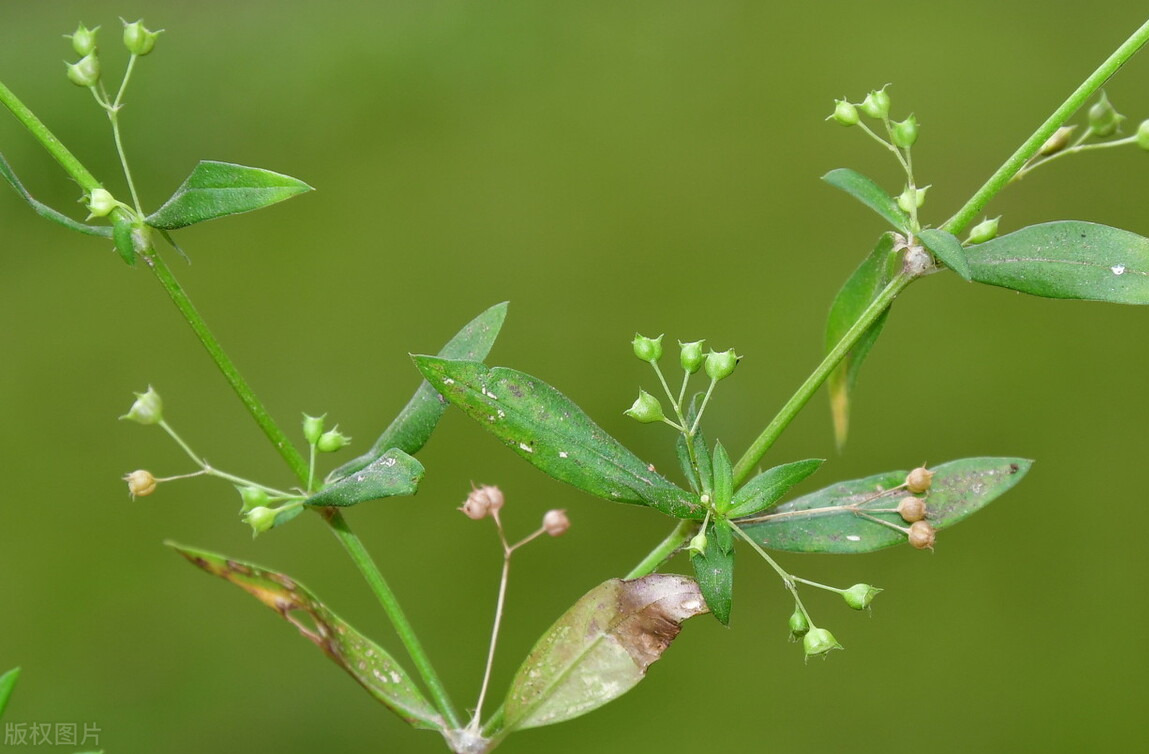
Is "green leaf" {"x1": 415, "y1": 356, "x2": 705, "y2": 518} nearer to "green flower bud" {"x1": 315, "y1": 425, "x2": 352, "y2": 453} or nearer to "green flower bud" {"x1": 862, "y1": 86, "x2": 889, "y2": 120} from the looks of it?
"green flower bud" {"x1": 315, "y1": 425, "x2": 352, "y2": 453}

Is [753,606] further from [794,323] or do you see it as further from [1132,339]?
[1132,339]

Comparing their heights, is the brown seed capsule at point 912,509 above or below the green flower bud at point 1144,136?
below

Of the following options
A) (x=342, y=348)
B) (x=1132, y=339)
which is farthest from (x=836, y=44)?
(x=342, y=348)

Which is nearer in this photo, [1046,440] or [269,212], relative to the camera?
[1046,440]

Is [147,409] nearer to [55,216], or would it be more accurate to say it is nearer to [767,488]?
[55,216]

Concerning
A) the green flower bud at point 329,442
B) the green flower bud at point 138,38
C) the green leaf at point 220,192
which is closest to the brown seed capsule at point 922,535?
the green flower bud at point 329,442

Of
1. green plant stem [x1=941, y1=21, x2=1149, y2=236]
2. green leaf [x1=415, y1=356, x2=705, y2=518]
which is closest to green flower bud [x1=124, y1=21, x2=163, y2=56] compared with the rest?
green leaf [x1=415, y1=356, x2=705, y2=518]

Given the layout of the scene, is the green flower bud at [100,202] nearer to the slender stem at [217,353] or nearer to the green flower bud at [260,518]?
the slender stem at [217,353]
